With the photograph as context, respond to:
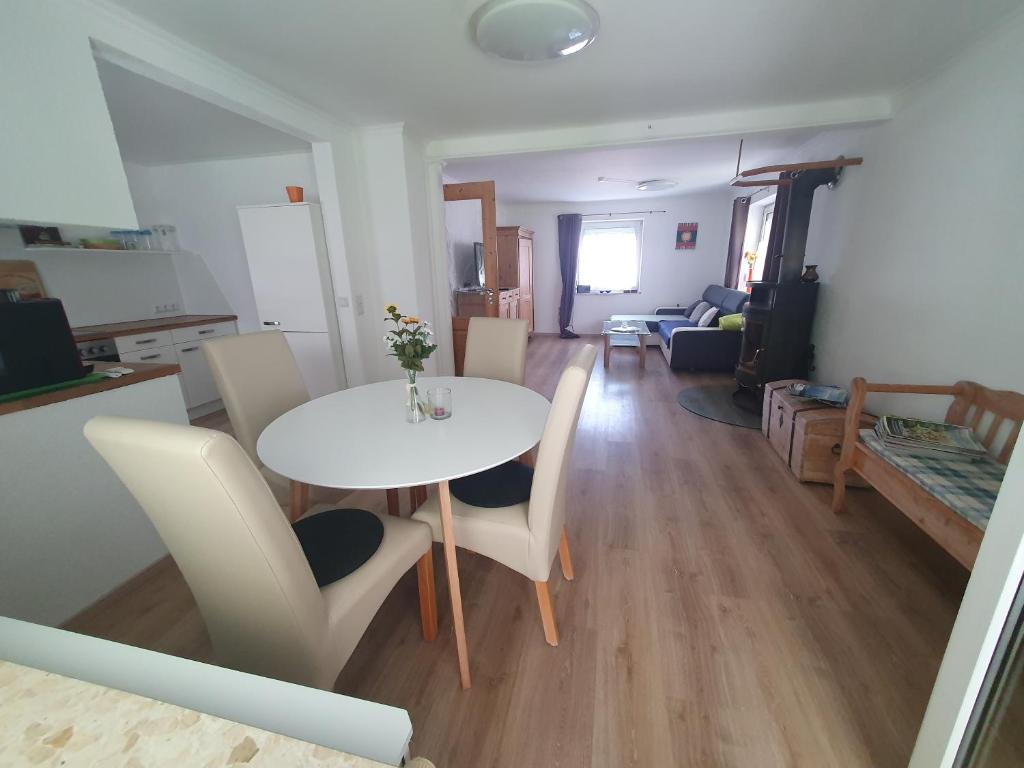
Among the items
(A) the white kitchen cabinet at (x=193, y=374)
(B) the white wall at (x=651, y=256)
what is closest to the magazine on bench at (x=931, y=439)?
(A) the white kitchen cabinet at (x=193, y=374)

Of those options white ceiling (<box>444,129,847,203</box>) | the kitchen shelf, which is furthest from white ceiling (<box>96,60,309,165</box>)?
white ceiling (<box>444,129,847,203</box>)

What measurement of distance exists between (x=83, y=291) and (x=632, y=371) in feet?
17.5

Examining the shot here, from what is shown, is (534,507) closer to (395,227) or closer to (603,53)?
(603,53)

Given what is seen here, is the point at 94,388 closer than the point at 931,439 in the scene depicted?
Yes

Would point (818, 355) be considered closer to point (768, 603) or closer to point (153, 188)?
point (768, 603)

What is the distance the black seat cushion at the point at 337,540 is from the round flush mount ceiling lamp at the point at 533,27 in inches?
77.5

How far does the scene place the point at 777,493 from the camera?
2.25 m

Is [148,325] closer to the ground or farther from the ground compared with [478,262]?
closer to the ground

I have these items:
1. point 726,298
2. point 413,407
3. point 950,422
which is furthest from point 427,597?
point 726,298

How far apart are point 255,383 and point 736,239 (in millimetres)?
6246

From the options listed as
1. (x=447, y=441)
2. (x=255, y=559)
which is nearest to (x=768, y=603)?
(x=447, y=441)

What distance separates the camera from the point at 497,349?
7.47 feet

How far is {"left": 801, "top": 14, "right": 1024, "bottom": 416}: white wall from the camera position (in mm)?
1770

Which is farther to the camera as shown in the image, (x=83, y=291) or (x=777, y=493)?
(x=83, y=291)
